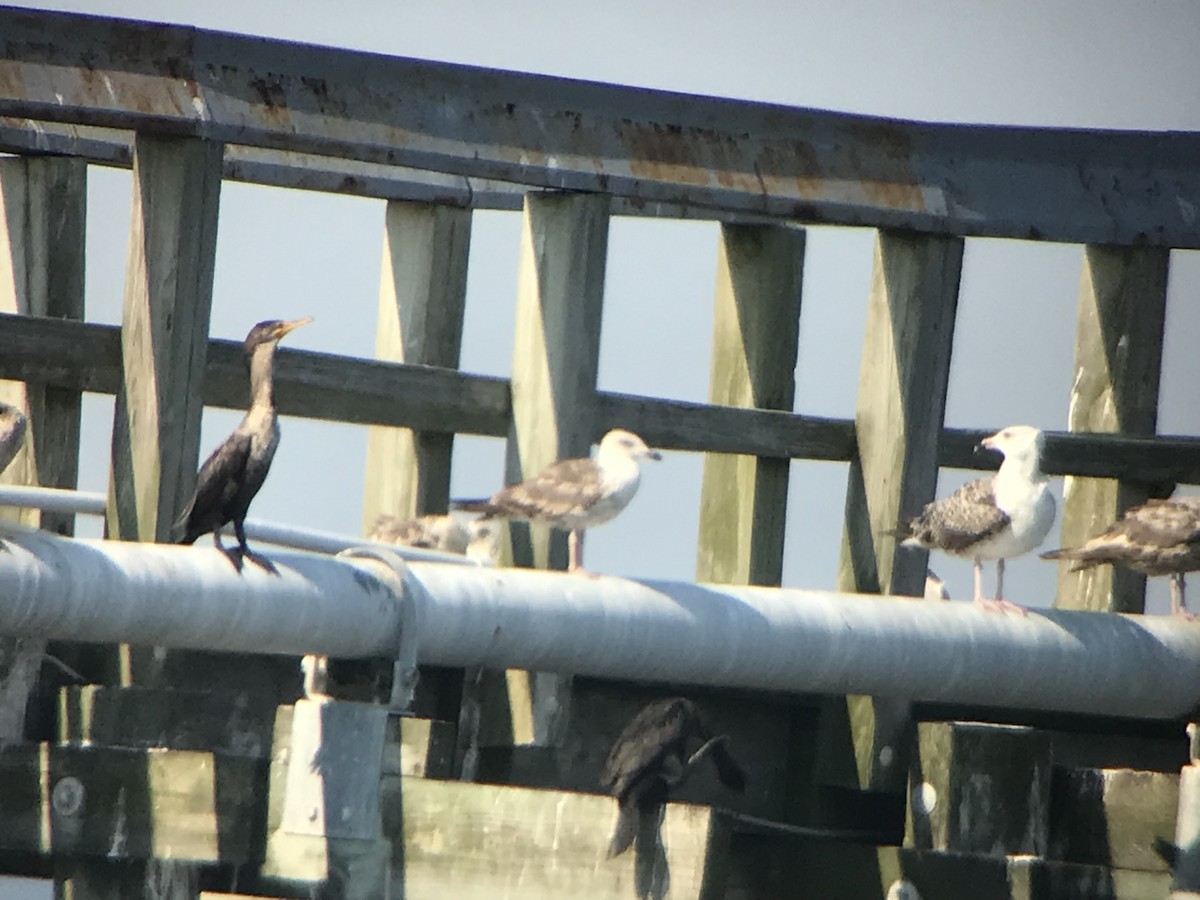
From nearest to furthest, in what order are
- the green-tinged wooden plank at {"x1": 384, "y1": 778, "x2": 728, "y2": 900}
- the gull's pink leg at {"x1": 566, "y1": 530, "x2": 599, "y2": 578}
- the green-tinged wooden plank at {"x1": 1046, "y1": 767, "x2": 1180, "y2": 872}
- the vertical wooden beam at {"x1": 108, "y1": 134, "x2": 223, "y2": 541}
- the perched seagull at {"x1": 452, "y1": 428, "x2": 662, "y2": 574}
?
the green-tinged wooden plank at {"x1": 384, "y1": 778, "x2": 728, "y2": 900} < the green-tinged wooden plank at {"x1": 1046, "y1": 767, "x2": 1180, "y2": 872} < the vertical wooden beam at {"x1": 108, "y1": 134, "x2": 223, "y2": 541} < the perched seagull at {"x1": 452, "y1": 428, "x2": 662, "y2": 574} < the gull's pink leg at {"x1": 566, "y1": 530, "x2": 599, "y2": 578}

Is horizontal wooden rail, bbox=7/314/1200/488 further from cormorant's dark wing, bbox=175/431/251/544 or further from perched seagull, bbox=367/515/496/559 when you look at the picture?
perched seagull, bbox=367/515/496/559

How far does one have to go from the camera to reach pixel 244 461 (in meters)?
7.80

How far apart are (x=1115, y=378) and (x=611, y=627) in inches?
153

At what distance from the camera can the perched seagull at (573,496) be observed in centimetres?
847

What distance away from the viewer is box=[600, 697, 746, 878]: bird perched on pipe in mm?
6828

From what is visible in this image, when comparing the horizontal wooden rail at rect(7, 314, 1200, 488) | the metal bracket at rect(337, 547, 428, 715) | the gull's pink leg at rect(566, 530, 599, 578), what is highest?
the horizontal wooden rail at rect(7, 314, 1200, 488)

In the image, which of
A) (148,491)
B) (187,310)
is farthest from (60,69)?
(148,491)

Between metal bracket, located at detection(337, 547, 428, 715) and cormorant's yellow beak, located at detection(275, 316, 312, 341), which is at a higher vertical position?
cormorant's yellow beak, located at detection(275, 316, 312, 341)

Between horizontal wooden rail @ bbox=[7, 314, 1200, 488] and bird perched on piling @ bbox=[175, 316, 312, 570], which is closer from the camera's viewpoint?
bird perched on piling @ bbox=[175, 316, 312, 570]

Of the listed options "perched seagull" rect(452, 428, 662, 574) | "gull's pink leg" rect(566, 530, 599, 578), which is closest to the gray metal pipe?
"perched seagull" rect(452, 428, 662, 574)

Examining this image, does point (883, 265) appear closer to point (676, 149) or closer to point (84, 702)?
point (676, 149)

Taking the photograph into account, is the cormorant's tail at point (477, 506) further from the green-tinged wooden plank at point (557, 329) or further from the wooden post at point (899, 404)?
the wooden post at point (899, 404)

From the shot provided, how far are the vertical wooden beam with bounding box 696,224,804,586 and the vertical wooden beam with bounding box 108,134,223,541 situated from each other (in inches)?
111

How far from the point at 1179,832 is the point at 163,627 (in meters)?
3.05
